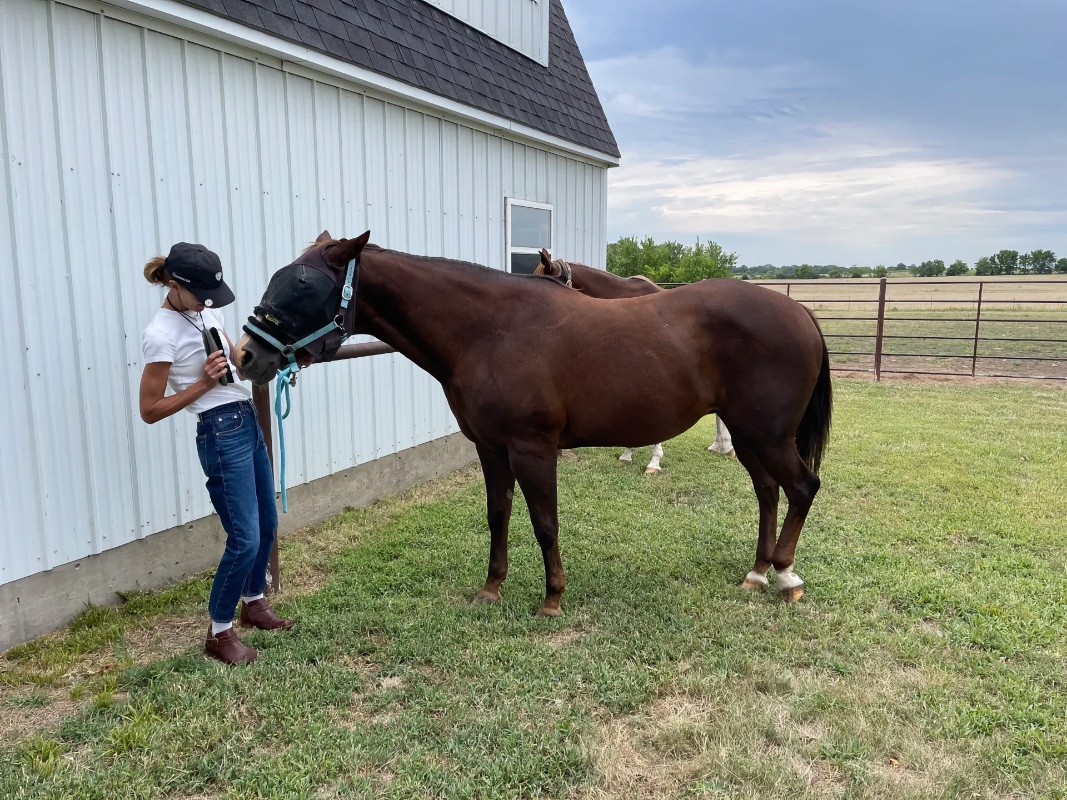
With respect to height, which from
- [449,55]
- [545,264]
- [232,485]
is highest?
[449,55]

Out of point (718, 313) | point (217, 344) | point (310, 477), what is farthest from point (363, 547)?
point (718, 313)

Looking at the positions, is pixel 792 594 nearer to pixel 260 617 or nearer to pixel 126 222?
pixel 260 617

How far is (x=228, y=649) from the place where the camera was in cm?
297

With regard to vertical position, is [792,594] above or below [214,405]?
below

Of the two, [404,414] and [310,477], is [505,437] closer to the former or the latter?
[310,477]

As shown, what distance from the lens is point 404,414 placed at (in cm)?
585

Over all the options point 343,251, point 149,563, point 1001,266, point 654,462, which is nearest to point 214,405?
point 343,251

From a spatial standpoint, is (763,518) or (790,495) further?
(763,518)

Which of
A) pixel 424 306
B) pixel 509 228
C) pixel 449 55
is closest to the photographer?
pixel 424 306

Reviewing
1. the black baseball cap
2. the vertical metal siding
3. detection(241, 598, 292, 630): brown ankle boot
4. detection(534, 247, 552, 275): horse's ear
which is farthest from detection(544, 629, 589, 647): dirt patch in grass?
detection(534, 247, 552, 275): horse's ear

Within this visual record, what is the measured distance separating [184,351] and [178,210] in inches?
60.4

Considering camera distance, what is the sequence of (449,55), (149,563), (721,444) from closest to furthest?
(149,563) → (449,55) → (721,444)

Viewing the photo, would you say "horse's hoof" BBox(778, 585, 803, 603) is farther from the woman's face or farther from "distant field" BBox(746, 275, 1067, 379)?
"distant field" BBox(746, 275, 1067, 379)

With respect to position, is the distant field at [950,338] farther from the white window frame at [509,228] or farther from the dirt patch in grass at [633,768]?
the dirt patch in grass at [633,768]
